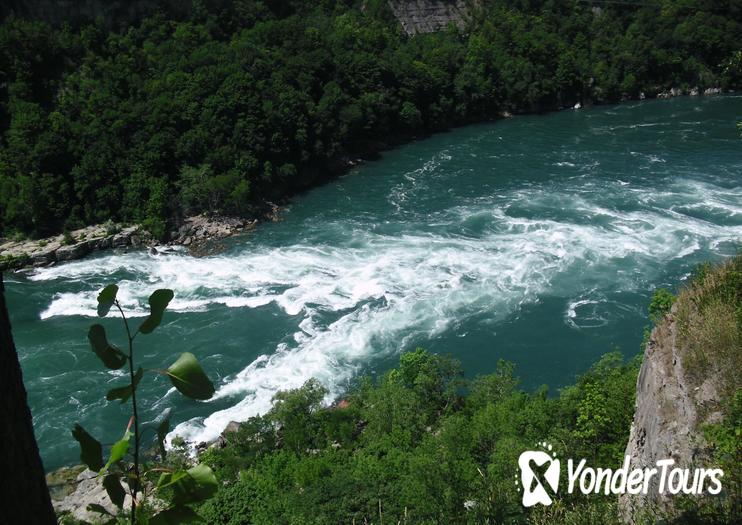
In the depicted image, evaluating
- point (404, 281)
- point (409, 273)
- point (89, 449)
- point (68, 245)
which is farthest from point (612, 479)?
point (68, 245)

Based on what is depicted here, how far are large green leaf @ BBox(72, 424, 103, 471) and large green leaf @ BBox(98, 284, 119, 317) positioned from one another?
0.33m

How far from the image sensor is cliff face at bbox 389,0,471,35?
58259mm

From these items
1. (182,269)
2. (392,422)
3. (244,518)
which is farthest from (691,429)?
(182,269)

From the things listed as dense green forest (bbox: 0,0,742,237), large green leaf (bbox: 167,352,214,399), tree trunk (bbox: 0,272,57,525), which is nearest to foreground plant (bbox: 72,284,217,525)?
large green leaf (bbox: 167,352,214,399)

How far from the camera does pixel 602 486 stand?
9750 millimetres

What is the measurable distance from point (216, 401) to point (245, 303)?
5881 mm

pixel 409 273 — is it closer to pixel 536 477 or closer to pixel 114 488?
pixel 536 477

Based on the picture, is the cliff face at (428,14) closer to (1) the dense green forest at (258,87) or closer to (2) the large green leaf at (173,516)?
(1) the dense green forest at (258,87)

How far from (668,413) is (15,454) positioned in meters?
9.01

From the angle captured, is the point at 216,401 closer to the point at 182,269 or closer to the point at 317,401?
the point at 317,401

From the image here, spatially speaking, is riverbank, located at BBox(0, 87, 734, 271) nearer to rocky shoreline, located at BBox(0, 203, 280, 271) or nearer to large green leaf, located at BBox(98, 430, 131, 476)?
rocky shoreline, located at BBox(0, 203, 280, 271)

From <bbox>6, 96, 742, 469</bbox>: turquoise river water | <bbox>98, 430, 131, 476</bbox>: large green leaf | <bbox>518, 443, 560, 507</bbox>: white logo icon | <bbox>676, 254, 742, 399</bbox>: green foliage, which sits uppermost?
<bbox>98, 430, 131, 476</bbox>: large green leaf

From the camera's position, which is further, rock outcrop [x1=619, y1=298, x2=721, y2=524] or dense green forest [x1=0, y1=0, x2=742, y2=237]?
dense green forest [x1=0, y1=0, x2=742, y2=237]

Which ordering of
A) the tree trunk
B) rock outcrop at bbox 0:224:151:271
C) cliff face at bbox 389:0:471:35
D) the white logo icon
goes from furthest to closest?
cliff face at bbox 389:0:471:35, rock outcrop at bbox 0:224:151:271, the white logo icon, the tree trunk
